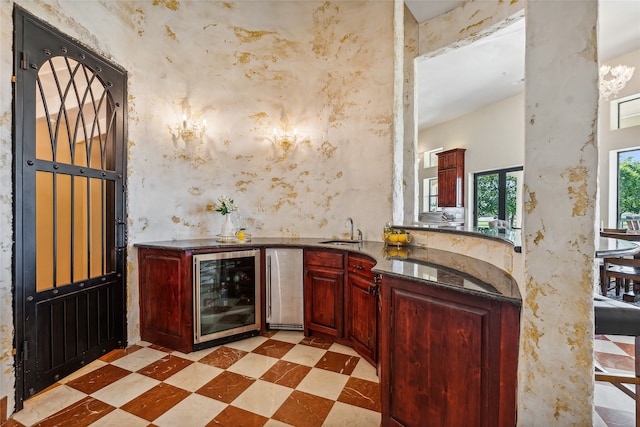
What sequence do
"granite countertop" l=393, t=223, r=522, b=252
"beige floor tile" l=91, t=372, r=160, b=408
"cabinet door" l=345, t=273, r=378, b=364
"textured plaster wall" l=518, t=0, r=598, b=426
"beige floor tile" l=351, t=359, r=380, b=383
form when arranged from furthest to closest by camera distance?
"cabinet door" l=345, t=273, r=378, b=364 < "beige floor tile" l=351, t=359, r=380, b=383 < "beige floor tile" l=91, t=372, r=160, b=408 < "granite countertop" l=393, t=223, r=522, b=252 < "textured plaster wall" l=518, t=0, r=598, b=426

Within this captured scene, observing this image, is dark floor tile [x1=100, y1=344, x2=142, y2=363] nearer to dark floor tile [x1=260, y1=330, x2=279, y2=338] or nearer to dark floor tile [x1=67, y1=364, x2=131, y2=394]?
dark floor tile [x1=67, y1=364, x2=131, y2=394]

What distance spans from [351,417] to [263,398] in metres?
0.57

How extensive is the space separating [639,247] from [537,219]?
1478mm

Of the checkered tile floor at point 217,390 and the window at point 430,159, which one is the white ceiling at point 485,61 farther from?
the checkered tile floor at point 217,390

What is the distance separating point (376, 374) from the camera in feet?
7.23

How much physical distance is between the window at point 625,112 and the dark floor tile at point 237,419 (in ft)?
20.7

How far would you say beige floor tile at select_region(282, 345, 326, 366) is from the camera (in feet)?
7.89

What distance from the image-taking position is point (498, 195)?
6.73m

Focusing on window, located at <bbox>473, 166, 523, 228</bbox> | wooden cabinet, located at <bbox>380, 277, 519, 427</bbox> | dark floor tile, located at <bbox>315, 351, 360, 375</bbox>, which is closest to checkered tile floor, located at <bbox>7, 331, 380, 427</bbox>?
dark floor tile, located at <bbox>315, 351, 360, 375</bbox>

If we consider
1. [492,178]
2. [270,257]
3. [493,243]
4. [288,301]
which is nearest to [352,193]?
[270,257]

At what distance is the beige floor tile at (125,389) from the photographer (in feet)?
6.28

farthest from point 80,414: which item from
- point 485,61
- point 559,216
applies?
point 485,61

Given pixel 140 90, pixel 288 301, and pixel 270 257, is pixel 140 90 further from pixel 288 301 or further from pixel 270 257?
pixel 288 301

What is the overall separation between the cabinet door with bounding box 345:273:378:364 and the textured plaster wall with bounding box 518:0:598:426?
45.6 inches
